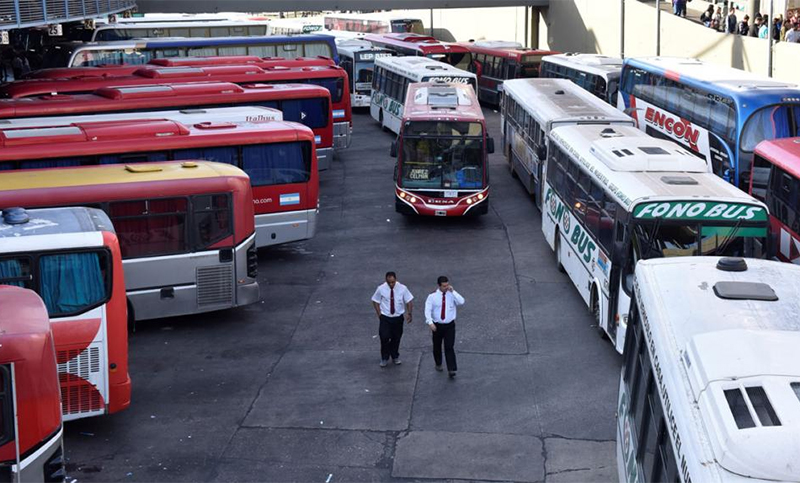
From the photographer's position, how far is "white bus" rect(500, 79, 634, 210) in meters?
22.2

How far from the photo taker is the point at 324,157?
29250 millimetres

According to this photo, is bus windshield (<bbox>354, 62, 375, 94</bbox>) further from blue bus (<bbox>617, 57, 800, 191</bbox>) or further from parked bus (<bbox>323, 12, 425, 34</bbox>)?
parked bus (<bbox>323, 12, 425, 34</bbox>)

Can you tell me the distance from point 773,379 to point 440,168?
58.4 ft

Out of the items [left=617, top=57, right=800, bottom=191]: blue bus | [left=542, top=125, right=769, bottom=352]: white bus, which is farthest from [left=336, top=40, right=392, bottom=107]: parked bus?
[left=542, top=125, right=769, bottom=352]: white bus

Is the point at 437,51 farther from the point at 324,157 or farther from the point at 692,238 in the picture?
the point at 692,238

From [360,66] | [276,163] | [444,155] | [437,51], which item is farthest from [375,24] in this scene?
[276,163]

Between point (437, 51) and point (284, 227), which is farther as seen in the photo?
point (437, 51)

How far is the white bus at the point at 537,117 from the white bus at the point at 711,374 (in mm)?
12993

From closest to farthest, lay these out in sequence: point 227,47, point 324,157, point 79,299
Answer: point 79,299, point 324,157, point 227,47

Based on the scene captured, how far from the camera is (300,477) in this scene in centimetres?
1147

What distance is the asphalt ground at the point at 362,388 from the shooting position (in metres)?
11.8

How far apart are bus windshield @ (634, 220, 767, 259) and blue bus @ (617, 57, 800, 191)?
28.3ft

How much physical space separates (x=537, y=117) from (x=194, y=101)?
834cm

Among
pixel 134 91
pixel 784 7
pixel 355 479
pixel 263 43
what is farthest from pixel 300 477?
pixel 784 7
